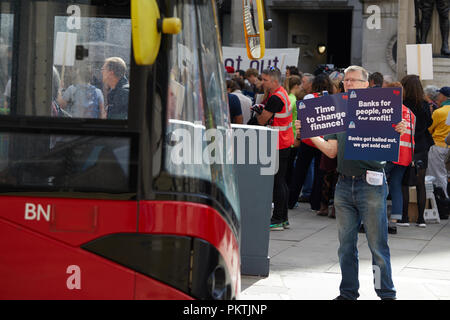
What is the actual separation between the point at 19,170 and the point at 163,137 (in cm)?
69

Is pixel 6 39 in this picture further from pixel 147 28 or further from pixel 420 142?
pixel 420 142

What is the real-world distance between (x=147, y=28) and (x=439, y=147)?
895 centimetres

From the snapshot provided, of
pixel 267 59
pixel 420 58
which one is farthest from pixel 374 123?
pixel 267 59

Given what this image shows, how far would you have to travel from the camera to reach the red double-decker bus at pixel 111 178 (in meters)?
3.69

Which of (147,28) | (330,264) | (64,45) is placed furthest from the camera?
(330,264)

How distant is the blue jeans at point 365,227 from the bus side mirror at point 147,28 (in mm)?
2908

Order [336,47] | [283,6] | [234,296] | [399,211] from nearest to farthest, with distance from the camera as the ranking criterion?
[234,296]
[399,211]
[283,6]
[336,47]

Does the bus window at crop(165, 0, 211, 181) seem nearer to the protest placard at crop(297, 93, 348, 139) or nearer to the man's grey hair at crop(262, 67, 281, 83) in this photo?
the protest placard at crop(297, 93, 348, 139)

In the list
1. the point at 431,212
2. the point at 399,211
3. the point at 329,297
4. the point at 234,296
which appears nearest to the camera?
the point at 234,296

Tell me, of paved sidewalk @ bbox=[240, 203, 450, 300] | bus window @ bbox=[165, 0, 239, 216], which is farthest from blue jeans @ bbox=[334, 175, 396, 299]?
bus window @ bbox=[165, 0, 239, 216]

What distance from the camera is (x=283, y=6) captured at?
94.3ft

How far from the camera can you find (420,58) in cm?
1323

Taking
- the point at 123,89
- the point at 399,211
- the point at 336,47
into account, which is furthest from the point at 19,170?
the point at 336,47

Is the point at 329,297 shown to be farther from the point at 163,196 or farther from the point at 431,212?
the point at 431,212
